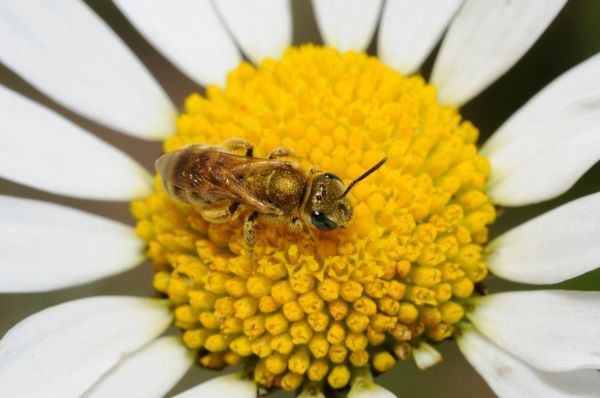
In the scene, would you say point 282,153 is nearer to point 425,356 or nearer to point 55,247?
point 425,356

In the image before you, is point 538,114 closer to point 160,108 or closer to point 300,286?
point 300,286

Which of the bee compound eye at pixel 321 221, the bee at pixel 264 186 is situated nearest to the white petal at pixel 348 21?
the bee at pixel 264 186

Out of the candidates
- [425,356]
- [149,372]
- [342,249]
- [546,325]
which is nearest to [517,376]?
[546,325]

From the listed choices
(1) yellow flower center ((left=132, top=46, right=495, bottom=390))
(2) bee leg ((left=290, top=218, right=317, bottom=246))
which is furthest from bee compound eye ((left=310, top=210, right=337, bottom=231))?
(1) yellow flower center ((left=132, top=46, right=495, bottom=390))

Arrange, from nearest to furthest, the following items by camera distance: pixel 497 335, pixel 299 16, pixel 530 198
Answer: pixel 497 335, pixel 530 198, pixel 299 16

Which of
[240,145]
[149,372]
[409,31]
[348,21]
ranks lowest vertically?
[149,372]

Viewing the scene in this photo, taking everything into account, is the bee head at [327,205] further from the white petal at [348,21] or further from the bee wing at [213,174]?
the white petal at [348,21]

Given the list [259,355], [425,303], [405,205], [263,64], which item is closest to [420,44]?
[263,64]
